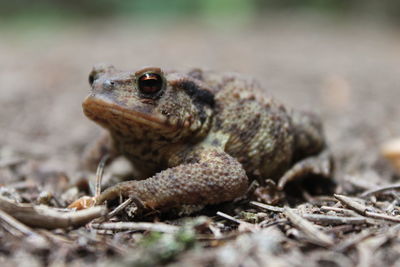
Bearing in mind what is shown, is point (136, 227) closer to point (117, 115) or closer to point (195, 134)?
point (117, 115)

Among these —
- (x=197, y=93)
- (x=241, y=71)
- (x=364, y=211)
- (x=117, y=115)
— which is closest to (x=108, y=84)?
(x=117, y=115)

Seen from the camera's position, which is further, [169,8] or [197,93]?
[169,8]

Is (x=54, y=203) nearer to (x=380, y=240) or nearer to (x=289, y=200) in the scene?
(x=289, y=200)

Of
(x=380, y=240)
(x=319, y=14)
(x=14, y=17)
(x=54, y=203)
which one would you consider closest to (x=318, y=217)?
(x=380, y=240)

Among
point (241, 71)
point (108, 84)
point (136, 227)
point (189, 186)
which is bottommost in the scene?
point (136, 227)

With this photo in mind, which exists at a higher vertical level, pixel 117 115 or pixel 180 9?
pixel 180 9

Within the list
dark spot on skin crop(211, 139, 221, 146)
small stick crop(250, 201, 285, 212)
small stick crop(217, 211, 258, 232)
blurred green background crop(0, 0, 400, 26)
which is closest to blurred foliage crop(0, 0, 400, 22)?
blurred green background crop(0, 0, 400, 26)
